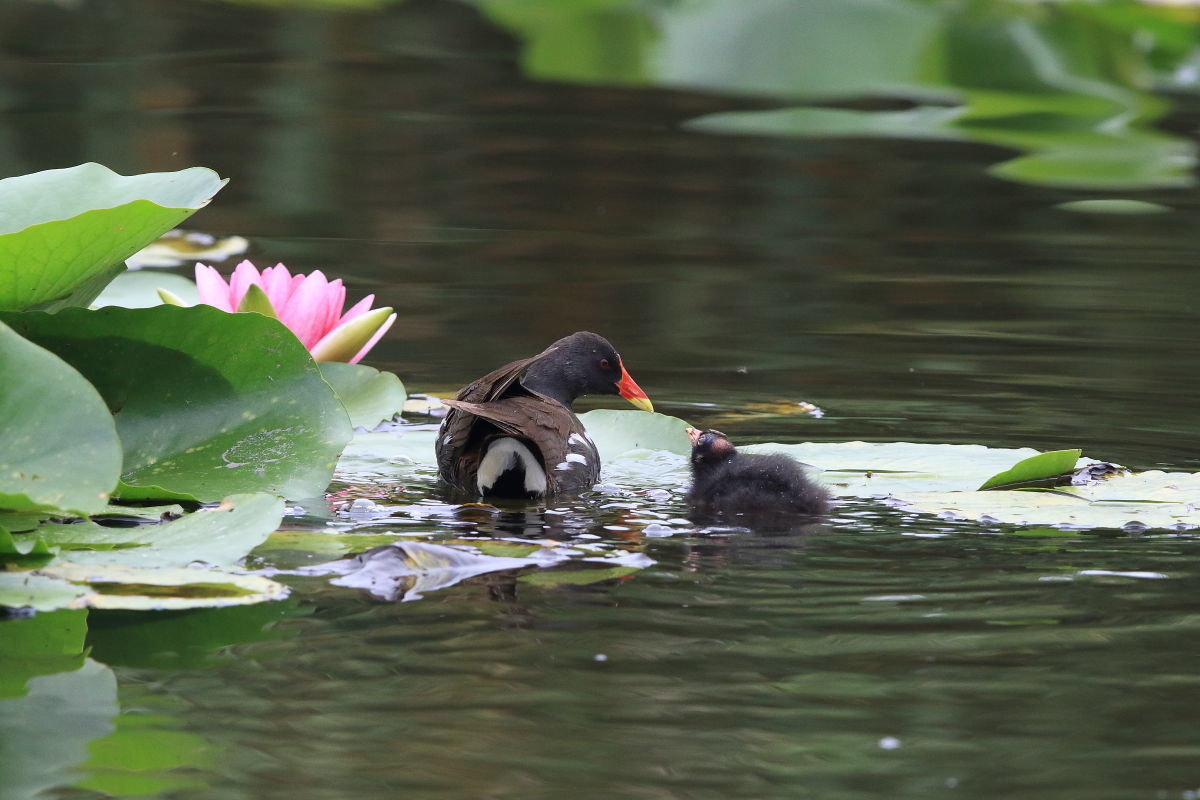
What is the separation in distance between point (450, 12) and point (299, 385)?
11.6 meters

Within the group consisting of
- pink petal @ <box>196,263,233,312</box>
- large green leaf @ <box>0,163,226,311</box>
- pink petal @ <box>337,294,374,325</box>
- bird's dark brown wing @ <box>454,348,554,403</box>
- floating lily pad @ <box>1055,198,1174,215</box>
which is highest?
floating lily pad @ <box>1055,198,1174,215</box>

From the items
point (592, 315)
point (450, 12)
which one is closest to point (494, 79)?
point (450, 12)

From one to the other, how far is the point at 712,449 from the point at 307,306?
1128 millimetres

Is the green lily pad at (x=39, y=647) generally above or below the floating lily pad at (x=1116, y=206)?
below

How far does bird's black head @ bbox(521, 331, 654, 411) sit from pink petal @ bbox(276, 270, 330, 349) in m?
0.86

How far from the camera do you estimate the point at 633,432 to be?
4.82 meters

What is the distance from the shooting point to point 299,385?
354 cm

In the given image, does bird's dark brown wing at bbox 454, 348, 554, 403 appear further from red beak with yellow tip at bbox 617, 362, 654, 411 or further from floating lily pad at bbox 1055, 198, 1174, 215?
floating lily pad at bbox 1055, 198, 1174, 215

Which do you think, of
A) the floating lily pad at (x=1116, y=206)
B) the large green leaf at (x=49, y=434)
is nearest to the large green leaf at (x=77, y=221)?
the large green leaf at (x=49, y=434)

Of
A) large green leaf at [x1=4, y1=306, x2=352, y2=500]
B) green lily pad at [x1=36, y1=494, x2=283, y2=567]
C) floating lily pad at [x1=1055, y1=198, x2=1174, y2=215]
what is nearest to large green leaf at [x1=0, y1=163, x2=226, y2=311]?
large green leaf at [x1=4, y1=306, x2=352, y2=500]

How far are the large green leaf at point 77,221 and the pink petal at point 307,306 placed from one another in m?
0.85

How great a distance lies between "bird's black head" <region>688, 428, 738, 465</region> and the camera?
4.17m

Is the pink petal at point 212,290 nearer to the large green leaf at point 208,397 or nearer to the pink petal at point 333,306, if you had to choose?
the pink petal at point 333,306

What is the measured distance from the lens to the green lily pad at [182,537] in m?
2.94
